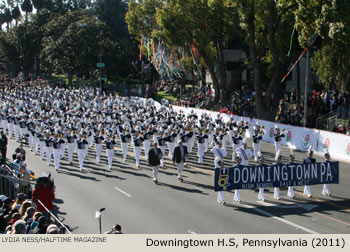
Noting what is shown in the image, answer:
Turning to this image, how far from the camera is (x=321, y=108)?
2984 centimetres

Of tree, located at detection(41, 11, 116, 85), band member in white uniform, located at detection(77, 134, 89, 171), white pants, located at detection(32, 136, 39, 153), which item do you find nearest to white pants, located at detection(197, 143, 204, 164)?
band member in white uniform, located at detection(77, 134, 89, 171)

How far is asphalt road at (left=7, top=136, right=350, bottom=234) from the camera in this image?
13234 mm

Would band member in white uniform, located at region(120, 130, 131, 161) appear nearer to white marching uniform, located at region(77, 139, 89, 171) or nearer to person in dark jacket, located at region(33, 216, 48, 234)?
white marching uniform, located at region(77, 139, 89, 171)

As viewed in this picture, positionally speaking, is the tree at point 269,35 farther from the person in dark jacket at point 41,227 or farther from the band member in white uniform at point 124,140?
the person in dark jacket at point 41,227

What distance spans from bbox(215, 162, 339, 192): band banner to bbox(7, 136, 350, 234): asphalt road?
608 mm

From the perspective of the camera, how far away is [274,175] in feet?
51.8

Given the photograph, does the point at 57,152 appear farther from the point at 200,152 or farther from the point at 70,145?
the point at 200,152

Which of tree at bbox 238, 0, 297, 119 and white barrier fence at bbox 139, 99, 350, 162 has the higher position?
tree at bbox 238, 0, 297, 119

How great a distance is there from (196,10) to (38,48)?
47.2 metres

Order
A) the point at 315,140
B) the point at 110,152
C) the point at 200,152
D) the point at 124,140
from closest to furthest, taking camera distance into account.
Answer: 1. the point at 110,152
2. the point at 200,152
3. the point at 124,140
4. the point at 315,140

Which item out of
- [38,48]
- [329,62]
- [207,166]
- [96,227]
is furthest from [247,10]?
[38,48]

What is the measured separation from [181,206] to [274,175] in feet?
10.4

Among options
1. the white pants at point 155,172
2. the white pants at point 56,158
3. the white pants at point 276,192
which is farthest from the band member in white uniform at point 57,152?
the white pants at point 276,192

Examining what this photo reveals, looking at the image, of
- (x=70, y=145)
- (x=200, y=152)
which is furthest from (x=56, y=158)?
(x=200, y=152)
